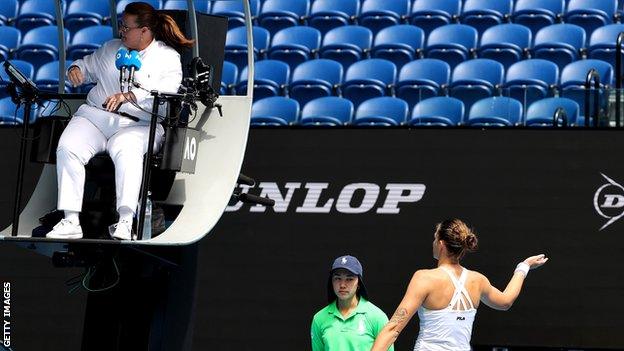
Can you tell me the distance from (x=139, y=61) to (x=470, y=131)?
4.28m

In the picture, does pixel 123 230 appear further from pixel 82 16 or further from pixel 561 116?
pixel 82 16

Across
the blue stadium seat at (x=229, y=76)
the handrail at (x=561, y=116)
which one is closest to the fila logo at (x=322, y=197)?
the handrail at (x=561, y=116)

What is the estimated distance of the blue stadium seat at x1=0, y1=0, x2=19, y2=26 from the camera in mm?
16500

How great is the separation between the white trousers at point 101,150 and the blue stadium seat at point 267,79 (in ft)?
19.5

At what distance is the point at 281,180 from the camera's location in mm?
11867

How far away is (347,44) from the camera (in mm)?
14961

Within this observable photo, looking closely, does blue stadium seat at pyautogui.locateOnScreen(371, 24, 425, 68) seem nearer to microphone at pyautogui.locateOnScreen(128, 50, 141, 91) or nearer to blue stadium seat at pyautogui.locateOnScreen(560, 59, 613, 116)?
blue stadium seat at pyautogui.locateOnScreen(560, 59, 613, 116)

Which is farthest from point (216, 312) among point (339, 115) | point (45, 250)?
point (45, 250)

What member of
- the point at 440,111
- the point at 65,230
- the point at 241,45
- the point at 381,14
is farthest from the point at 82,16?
the point at 65,230

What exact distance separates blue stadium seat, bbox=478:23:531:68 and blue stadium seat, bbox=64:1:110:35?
4574mm

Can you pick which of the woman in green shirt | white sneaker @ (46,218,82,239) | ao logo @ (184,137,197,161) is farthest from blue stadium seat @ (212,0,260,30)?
the woman in green shirt

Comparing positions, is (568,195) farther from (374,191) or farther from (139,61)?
(139,61)

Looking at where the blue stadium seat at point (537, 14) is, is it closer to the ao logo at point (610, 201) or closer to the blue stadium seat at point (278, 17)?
the blue stadium seat at point (278, 17)

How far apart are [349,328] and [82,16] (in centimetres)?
936
